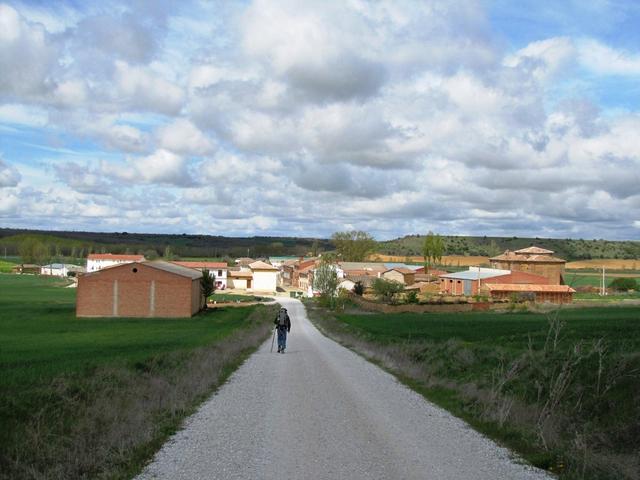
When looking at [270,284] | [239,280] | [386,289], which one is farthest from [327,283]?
[239,280]

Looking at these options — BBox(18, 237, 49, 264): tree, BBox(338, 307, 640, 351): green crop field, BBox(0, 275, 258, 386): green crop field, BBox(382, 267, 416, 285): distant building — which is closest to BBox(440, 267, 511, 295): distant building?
BBox(382, 267, 416, 285): distant building

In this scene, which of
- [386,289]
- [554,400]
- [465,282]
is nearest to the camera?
[554,400]

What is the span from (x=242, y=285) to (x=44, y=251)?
83.8 meters

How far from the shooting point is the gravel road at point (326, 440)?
882 cm

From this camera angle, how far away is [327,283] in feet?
296

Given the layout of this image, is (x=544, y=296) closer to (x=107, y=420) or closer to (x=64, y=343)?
(x=64, y=343)

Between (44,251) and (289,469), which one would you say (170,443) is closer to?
(289,469)

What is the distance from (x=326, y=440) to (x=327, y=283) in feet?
261

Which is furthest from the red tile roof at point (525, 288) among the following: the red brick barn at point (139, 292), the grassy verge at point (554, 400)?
the grassy verge at point (554, 400)

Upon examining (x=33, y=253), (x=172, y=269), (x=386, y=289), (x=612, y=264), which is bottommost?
(x=386, y=289)

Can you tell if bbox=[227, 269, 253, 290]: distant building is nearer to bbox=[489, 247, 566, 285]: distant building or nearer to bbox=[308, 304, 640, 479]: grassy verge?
bbox=[489, 247, 566, 285]: distant building

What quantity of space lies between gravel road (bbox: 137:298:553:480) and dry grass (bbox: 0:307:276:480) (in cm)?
47

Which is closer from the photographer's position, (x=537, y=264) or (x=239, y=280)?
(x=537, y=264)

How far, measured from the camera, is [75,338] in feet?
124
